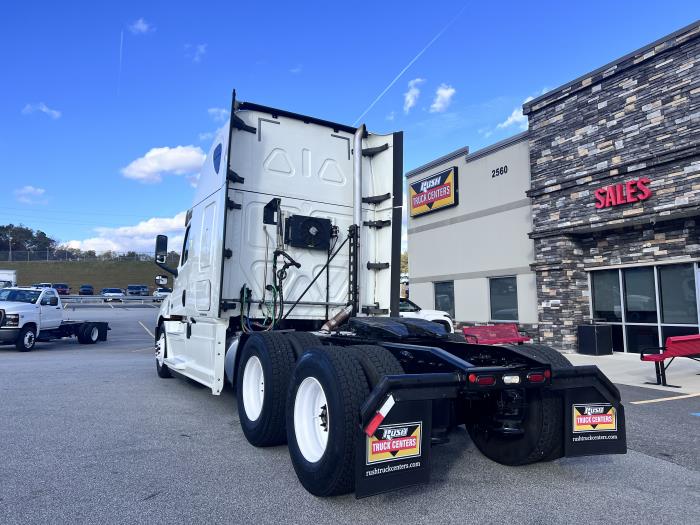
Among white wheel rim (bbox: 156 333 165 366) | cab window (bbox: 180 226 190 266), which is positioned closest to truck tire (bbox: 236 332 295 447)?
cab window (bbox: 180 226 190 266)

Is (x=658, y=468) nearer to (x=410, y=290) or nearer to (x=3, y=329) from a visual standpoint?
(x=3, y=329)

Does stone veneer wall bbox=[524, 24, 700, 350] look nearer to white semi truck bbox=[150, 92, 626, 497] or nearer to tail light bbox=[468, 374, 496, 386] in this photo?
white semi truck bbox=[150, 92, 626, 497]

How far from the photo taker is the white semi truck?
3.16m

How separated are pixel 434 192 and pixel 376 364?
671 inches

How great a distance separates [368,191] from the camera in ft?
22.6

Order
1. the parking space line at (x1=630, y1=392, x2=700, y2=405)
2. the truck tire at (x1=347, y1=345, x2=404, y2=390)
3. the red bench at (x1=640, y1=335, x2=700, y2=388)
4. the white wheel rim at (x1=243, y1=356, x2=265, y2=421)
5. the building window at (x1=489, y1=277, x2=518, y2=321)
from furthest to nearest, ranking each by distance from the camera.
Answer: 1. the building window at (x1=489, y1=277, x2=518, y2=321)
2. the red bench at (x1=640, y1=335, x2=700, y2=388)
3. the parking space line at (x1=630, y1=392, x2=700, y2=405)
4. the white wheel rim at (x1=243, y1=356, x2=265, y2=421)
5. the truck tire at (x1=347, y1=345, x2=404, y2=390)

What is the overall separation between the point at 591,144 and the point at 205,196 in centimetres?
1072

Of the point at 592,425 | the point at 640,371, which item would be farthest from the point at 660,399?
the point at 592,425

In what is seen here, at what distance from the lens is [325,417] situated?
3.58 meters

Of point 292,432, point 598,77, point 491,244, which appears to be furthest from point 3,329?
point 598,77

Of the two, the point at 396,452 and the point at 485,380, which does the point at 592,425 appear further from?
the point at 396,452

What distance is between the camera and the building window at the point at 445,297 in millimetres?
19047

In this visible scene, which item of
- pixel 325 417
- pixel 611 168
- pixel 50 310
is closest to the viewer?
pixel 325 417

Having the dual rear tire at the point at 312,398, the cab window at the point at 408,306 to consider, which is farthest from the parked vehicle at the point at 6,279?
the dual rear tire at the point at 312,398
